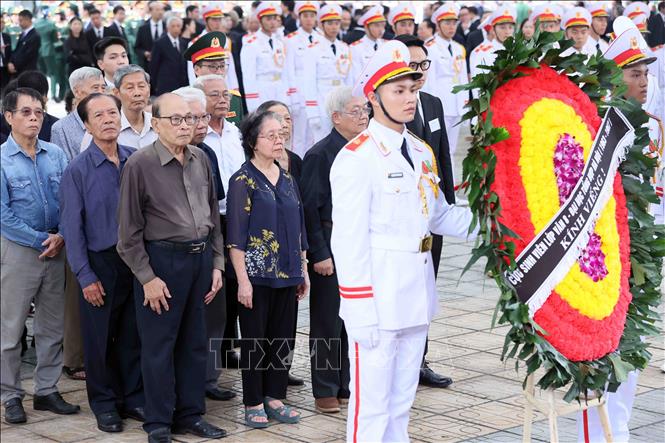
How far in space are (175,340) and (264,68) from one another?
31.9 feet

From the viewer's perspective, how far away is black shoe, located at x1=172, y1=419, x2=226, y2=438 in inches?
240

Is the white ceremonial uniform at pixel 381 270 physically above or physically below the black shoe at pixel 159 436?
above

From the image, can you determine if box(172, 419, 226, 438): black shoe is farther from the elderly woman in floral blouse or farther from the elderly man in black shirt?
the elderly man in black shirt

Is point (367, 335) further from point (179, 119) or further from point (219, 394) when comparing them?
point (219, 394)

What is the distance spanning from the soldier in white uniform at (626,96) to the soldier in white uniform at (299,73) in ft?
29.4

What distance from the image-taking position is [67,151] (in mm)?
7195

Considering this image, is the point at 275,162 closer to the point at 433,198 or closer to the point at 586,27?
the point at 433,198

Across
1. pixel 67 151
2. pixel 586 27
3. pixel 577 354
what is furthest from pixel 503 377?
pixel 586 27

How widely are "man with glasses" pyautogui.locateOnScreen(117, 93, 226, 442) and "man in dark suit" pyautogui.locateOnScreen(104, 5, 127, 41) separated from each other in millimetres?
17893

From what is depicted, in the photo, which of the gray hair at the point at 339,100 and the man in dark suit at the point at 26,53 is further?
the man in dark suit at the point at 26,53

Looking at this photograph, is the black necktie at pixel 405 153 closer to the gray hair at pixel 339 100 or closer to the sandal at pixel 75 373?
the gray hair at pixel 339 100

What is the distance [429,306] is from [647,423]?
1723mm

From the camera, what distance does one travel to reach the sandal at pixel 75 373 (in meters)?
7.25

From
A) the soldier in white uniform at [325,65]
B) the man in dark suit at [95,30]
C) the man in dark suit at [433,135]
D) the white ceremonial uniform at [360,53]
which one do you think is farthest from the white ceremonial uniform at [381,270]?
the man in dark suit at [95,30]
